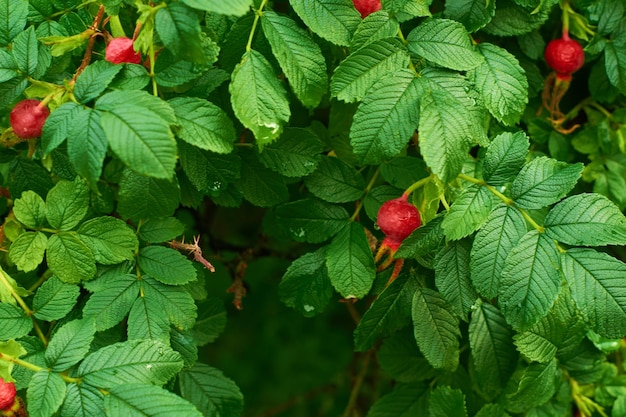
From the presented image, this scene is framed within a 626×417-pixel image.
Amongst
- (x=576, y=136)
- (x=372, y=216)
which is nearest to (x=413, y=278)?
(x=372, y=216)

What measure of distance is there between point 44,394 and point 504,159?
0.72 metres

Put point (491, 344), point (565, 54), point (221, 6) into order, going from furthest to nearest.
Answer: point (565, 54) → point (491, 344) → point (221, 6)

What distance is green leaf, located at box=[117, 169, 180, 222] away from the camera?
3.64ft

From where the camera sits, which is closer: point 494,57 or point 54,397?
point 54,397

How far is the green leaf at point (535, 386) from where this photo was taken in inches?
48.5

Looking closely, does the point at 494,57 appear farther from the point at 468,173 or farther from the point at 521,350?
the point at 521,350

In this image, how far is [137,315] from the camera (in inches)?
43.1

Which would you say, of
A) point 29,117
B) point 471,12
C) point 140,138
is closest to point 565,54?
point 471,12

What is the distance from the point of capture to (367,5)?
1.16 metres

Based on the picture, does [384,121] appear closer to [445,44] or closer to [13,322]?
[445,44]

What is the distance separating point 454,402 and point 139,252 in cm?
57

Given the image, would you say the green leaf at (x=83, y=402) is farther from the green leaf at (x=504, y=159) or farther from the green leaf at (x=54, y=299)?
the green leaf at (x=504, y=159)

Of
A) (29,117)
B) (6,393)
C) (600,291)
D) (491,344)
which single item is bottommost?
(491,344)

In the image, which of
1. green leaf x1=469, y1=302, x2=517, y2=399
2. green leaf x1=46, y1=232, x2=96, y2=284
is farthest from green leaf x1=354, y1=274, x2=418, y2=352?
green leaf x1=46, y1=232, x2=96, y2=284
